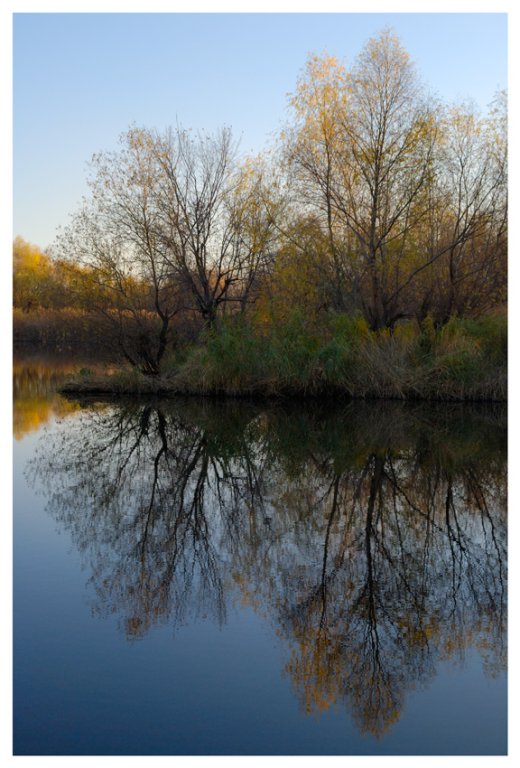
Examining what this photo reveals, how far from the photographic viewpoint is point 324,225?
2334 cm

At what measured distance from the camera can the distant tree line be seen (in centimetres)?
2159

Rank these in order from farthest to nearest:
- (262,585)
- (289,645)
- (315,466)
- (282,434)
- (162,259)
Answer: (162,259), (282,434), (315,466), (262,585), (289,645)

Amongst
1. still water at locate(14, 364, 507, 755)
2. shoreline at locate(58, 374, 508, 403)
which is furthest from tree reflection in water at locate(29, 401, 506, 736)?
shoreline at locate(58, 374, 508, 403)

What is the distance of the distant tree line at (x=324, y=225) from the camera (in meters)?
21.6

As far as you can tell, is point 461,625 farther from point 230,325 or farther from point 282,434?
point 230,325

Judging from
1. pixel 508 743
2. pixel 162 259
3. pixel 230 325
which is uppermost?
pixel 162 259

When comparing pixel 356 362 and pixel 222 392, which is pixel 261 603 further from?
pixel 222 392

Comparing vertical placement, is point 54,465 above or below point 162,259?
below

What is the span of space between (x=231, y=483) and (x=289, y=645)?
485 centimetres

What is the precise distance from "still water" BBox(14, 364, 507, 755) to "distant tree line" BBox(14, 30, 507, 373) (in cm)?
1173

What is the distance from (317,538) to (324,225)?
1736cm

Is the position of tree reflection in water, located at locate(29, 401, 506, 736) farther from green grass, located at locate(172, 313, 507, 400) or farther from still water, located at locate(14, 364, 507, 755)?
green grass, located at locate(172, 313, 507, 400)

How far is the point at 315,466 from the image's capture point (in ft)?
35.1
